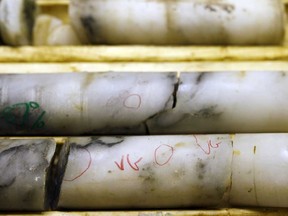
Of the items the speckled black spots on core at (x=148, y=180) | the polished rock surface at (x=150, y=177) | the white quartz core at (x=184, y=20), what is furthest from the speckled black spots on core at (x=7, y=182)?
the white quartz core at (x=184, y=20)

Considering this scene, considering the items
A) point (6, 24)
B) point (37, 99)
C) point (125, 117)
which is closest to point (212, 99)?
point (125, 117)

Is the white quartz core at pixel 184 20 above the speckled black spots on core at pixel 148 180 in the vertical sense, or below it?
above

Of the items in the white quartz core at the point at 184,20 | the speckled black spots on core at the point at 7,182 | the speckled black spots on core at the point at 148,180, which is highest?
the white quartz core at the point at 184,20

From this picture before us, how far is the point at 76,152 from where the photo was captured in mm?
1276

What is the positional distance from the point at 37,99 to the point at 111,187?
35cm

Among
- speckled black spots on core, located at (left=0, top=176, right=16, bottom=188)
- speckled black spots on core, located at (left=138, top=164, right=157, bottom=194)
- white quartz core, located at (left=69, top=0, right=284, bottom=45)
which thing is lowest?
speckled black spots on core, located at (left=0, top=176, right=16, bottom=188)

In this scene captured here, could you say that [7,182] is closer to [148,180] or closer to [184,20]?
[148,180]

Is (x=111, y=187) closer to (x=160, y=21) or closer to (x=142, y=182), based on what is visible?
(x=142, y=182)

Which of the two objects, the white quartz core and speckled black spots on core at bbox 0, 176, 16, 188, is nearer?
speckled black spots on core at bbox 0, 176, 16, 188

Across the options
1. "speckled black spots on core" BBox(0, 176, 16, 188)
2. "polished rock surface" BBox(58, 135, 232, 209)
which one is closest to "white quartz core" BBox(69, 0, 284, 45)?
→ "polished rock surface" BBox(58, 135, 232, 209)

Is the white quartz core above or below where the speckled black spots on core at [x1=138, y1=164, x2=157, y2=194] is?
above

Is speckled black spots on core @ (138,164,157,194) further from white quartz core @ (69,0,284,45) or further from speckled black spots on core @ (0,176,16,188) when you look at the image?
white quartz core @ (69,0,284,45)

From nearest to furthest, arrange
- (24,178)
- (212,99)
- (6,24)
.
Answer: (24,178) → (212,99) → (6,24)

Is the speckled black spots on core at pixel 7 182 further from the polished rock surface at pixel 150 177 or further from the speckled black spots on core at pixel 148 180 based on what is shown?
the speckled black spots on core at pixel 148 180
